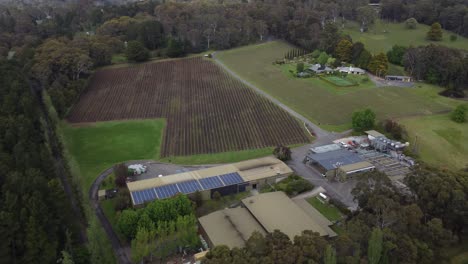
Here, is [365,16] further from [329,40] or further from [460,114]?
[460,114]

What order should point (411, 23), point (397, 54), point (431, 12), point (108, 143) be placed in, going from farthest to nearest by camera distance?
point (431, 12)
point (411, 23)
point (397, 54)
point (108, 143)

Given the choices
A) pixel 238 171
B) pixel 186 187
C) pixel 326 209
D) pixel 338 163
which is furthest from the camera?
pixel 338 163

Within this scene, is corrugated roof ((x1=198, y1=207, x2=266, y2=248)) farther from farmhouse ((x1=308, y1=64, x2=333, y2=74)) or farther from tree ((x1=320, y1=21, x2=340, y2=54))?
tree ((x1=320, y1=21, x2=340, y2=54))

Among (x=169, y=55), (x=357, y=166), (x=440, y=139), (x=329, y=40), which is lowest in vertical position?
(x=440, y=139)

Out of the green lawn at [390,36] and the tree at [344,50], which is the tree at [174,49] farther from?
the green lawn at [390,36]

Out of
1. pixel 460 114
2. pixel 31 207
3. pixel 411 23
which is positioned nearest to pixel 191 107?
pixel 31 207

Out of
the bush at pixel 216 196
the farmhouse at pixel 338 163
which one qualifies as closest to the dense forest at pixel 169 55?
the farmhouse at pixel 338 163

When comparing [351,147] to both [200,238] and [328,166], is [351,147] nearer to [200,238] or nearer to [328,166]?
[328,166]
